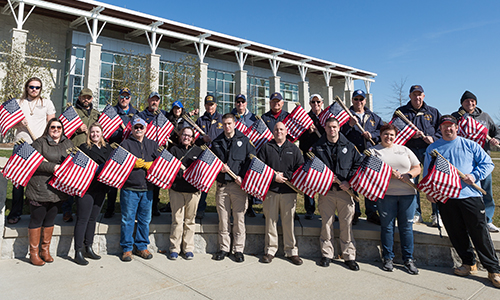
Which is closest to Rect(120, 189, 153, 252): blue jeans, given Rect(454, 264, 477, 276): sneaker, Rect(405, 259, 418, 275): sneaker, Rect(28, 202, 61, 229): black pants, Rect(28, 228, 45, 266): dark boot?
Rect(28, 202, 61, 229): black pants

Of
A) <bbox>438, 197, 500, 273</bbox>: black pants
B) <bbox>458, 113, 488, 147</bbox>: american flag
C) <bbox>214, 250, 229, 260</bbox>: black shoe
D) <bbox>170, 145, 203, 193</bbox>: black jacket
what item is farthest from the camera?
<bbox>458, 113, 488, 147</bbox>: american flag

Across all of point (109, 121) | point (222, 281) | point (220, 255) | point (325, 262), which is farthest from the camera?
point (109, 121)

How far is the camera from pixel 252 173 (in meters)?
5.52

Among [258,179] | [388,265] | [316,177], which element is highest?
[316,177]

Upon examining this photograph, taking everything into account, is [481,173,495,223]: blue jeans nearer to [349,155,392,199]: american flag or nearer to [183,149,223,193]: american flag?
[349,155,392,199]: american flag

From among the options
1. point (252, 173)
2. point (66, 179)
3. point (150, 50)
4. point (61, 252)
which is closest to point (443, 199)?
point (252, 173)

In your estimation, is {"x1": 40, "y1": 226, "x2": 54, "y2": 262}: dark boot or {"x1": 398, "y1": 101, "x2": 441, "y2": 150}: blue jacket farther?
{"x1": 398, "y1": 101, "x2": 441, "y2": 150}: blue jacket

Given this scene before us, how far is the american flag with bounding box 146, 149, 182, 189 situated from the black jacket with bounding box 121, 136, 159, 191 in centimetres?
13

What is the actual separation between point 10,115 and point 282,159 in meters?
4.74

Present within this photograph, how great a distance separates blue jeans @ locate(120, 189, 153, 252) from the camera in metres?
5.48

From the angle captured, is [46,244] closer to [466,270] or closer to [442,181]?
[442,181]

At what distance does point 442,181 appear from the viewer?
191 inches

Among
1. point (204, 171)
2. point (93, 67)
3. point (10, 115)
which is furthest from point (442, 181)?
point (93, 67)

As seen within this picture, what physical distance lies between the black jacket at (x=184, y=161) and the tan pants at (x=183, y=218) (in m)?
0.09
